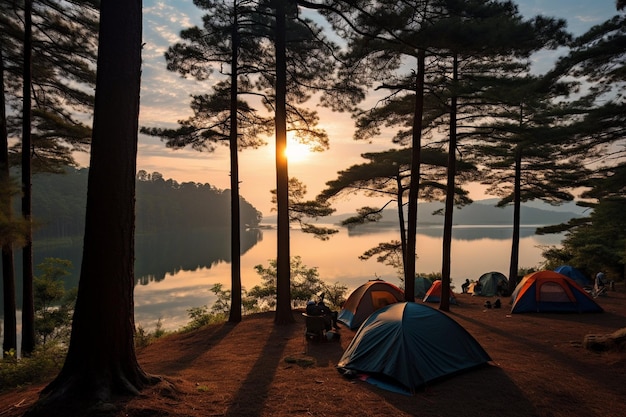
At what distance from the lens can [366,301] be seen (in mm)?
11086

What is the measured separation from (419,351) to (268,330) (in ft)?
19.9

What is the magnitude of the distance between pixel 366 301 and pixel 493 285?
11.3 m

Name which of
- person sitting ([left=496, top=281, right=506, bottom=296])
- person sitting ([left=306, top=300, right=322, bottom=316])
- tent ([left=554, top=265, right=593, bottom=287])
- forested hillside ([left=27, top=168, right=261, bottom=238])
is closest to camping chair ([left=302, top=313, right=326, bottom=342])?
person sitting ([left=306, top=300, right=322, bottom=316])

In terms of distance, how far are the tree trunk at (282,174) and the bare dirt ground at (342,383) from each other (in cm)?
170

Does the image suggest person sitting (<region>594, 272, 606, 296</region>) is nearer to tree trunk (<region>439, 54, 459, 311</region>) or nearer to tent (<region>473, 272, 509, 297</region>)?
tent (<region>473, 272, 509, 297</region>)

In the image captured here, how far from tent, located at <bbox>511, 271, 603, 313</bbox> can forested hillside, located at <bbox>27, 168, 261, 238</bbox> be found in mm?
87058

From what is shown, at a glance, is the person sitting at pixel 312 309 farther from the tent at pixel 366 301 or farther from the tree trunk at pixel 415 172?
the tree trunk at pixel 415 172

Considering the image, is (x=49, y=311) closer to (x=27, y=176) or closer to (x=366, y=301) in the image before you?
(x=27, y=176)

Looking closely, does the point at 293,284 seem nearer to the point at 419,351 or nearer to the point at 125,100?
the point at 419,351

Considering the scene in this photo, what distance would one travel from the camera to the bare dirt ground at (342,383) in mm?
5012

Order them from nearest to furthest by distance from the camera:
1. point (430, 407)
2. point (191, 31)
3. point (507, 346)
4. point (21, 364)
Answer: point (430, 407) < point (21, 364) < point (507, 346) < point (191, 31)

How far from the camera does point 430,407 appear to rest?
5.25 meters

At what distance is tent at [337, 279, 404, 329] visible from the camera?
10.9 m

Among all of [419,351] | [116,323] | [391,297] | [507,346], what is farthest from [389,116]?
[116,323]
